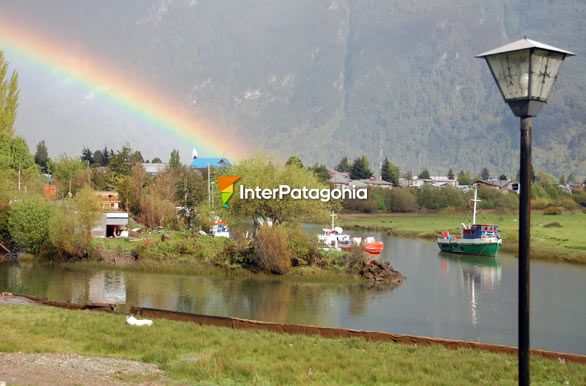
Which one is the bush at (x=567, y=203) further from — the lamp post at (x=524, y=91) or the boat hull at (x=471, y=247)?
the lamp post at (x=524, y=91)

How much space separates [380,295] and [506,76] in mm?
Result: 31536

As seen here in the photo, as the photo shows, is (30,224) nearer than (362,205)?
Yes

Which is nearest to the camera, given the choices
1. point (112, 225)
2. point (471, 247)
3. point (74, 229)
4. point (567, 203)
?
point (74, 229)

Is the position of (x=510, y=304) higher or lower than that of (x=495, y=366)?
lower

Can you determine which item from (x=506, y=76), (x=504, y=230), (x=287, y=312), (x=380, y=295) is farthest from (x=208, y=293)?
(x=504, y=230)

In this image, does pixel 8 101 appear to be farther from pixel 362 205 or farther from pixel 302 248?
pixel 362 205

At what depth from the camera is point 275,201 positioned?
48.8 metres

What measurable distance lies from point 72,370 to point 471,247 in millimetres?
54032

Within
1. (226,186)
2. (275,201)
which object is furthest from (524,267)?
(226,186)

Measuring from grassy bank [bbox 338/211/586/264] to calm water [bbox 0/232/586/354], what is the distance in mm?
8865

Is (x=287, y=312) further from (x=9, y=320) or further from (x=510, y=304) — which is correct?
(x=9, y=320)

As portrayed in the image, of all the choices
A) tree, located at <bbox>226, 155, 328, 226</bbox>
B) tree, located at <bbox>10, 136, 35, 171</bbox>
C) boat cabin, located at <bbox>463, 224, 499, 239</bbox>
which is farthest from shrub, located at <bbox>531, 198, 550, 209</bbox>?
tree, located at <bbox>10, 136, 35, 171</bbox>

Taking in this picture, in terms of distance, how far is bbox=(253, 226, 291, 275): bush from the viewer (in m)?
43.5

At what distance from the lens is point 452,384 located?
1293cm
